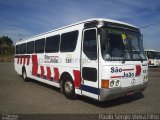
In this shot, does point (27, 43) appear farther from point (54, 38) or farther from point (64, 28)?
point (64, 28)

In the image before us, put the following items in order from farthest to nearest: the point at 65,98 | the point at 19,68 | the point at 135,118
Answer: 1. the point at 19,68
2. the point at 65,98
3. the point at 135,118

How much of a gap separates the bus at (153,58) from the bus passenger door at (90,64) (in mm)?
24459

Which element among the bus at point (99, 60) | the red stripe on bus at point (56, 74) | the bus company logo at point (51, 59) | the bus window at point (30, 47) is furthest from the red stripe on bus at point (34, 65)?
the red stripe on bus at point (56, 74)

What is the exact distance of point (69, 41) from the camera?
8.37 meters

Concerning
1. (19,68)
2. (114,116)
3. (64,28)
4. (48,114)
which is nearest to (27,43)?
(19,68)

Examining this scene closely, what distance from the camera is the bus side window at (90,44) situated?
22.2 ft

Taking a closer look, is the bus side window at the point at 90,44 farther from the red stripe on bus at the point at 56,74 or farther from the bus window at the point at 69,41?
the red stripe on bus at the point at 56,74

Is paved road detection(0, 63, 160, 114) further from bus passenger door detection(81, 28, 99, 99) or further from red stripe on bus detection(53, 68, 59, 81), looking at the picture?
red stripe on bus detection(53, 68, 59, 81)

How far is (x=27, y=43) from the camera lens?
44.9ft

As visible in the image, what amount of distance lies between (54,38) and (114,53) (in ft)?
13.2

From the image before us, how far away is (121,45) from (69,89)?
9.64 ft

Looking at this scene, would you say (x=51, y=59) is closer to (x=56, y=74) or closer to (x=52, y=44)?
(x=52, y=44)

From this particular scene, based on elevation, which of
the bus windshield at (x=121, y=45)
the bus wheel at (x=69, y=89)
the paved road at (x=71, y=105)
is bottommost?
the paved road at (x=71, y=105)

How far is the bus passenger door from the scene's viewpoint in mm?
6674
